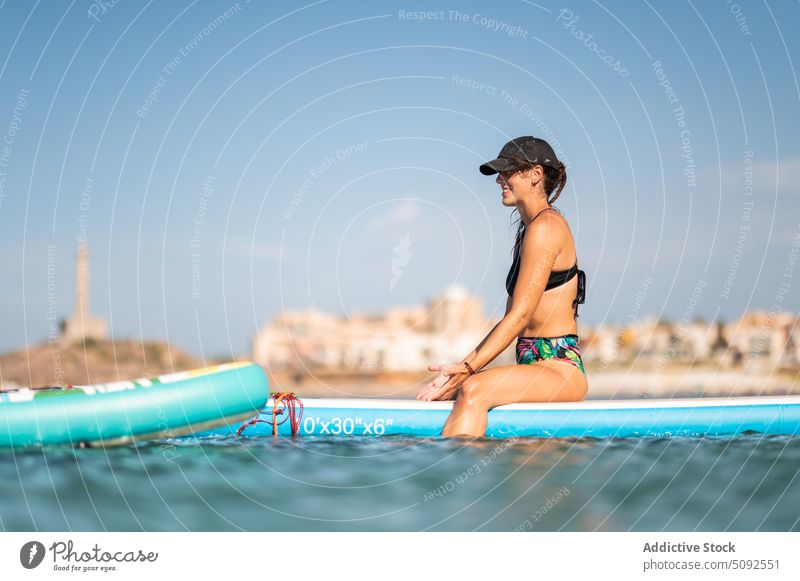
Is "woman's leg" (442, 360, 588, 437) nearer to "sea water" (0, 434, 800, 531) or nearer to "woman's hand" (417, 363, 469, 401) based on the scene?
"woman's hand" (417, 363, 469, 401)

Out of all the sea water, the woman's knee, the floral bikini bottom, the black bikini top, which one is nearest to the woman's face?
the black bikini top

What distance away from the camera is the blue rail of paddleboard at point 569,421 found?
19.9 ft

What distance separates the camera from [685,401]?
6.70 metres

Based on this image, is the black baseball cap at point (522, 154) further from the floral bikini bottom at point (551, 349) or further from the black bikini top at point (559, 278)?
the floral bikini bottom at point (551, 349)

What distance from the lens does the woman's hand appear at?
18.7ft

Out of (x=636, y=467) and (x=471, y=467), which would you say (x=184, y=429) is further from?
(x=636, y=467)

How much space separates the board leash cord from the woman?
1126 mm

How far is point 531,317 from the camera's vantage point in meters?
6.02

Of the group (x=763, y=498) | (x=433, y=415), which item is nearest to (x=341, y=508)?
(x=433, y=415)

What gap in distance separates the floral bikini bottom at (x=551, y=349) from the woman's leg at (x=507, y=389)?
0.15ft

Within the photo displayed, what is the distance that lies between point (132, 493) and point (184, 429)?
1.41 meters

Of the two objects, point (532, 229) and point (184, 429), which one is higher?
point (532, 229)

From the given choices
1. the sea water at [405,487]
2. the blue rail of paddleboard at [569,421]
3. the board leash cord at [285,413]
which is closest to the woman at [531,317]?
the blue rail of paddleboard at [569,421]
